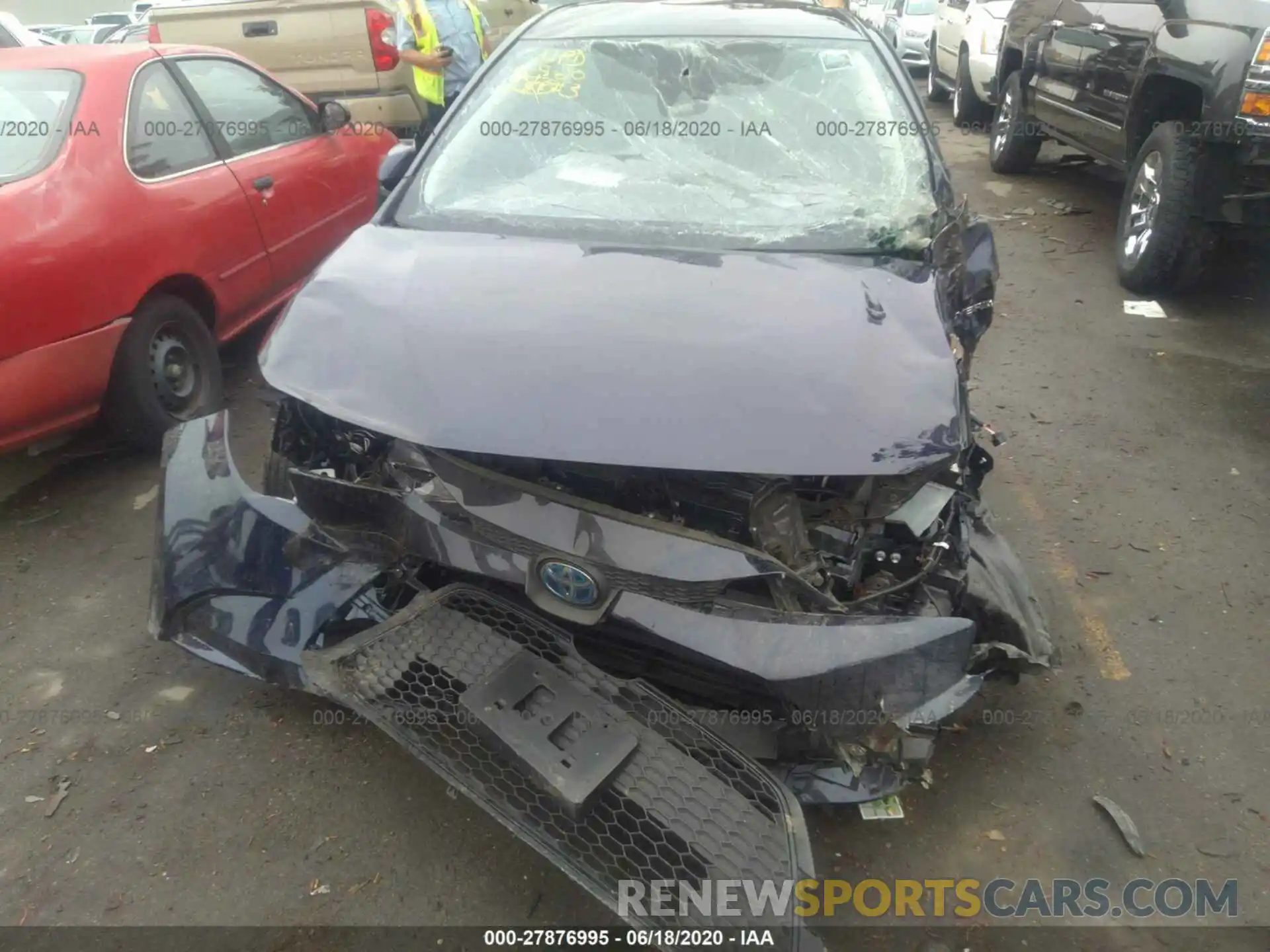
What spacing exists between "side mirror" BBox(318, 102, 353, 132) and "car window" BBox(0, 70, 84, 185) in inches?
48.1

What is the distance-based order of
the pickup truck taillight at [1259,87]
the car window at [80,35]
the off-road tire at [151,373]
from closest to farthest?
the off-road tire at [151,373]
the pickup truck taillight at [1259,87]
the car window at [80,35]

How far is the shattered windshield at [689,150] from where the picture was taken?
8.50 ft

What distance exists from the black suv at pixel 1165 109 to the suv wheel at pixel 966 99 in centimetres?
252

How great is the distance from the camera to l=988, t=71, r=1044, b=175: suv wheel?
7.04 meters

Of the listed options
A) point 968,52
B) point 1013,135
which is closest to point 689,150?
point 1013,135

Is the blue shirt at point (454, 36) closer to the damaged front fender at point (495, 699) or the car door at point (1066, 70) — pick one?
the car door at point (1066, 70)

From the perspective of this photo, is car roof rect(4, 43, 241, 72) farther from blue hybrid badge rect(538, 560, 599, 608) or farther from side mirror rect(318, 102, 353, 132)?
blue hybrid badge rect(538, 560, 599, 608)

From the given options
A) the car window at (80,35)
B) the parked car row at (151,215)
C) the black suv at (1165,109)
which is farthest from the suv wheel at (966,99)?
the car window at (80,35)

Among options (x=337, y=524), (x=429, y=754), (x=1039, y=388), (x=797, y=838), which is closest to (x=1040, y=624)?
(x=797, y=838)

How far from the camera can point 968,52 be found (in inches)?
344

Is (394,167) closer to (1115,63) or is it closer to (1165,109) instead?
(1165,109)

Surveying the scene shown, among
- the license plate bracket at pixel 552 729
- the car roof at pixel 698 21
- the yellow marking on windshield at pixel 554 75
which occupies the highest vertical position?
the car roof at pixel 698 21

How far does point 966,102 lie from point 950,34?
1045 millimetres

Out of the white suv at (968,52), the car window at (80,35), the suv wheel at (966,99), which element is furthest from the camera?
the car window at (80,35)
